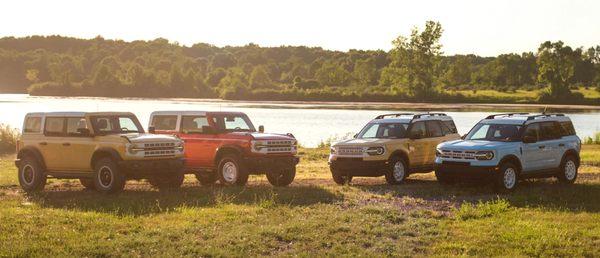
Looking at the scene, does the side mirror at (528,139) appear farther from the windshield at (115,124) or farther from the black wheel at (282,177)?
the windshield at (115,124)

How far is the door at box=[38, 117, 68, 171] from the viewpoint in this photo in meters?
21.5

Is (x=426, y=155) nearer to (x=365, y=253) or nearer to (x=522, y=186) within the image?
(x=522, y=186)

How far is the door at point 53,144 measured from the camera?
21453mm

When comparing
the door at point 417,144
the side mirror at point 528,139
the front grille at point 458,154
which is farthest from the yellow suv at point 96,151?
the side mirror at point 528,139

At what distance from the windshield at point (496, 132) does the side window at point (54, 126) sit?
10.6 metres

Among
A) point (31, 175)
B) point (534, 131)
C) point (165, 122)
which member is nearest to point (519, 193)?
point (534, 131)

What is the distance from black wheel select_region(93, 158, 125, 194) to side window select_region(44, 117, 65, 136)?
1682 millimetres

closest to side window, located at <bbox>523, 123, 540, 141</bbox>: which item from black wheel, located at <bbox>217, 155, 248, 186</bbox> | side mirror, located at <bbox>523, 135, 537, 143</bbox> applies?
side mirror, located at <bbox>523, 135, 537, 143</bbox>

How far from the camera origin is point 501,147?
67.8 feet

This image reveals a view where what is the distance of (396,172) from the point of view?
23156 mm

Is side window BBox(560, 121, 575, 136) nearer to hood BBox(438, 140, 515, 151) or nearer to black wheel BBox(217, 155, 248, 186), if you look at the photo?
hood BBox(438, 140, 515, 151)

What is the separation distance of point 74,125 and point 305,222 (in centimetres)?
815

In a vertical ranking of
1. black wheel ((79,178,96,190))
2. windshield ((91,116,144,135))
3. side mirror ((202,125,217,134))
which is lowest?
black wheel ((79,178,96,190))

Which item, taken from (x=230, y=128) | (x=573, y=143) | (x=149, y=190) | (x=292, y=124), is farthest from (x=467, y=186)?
(x=292, y=124)
